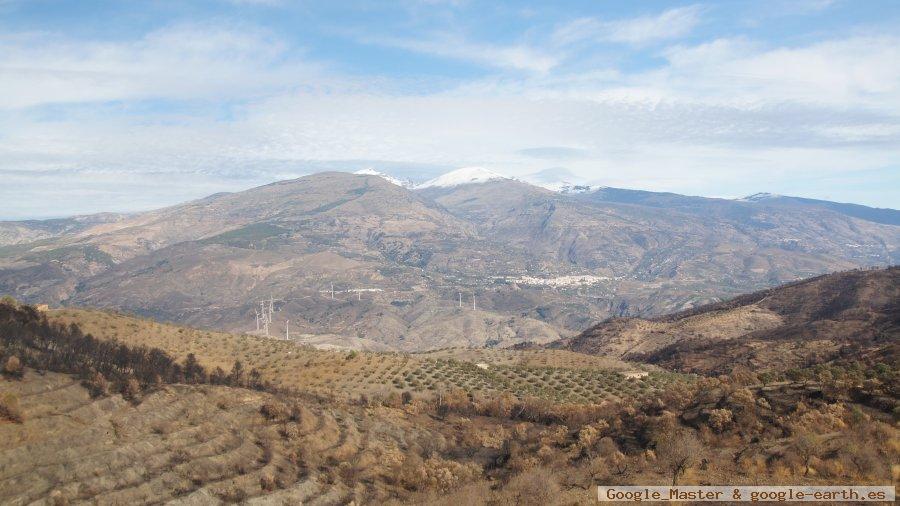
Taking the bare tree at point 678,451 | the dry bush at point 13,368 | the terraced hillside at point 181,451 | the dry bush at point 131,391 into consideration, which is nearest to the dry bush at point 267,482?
the terraced hillside at point 181,451

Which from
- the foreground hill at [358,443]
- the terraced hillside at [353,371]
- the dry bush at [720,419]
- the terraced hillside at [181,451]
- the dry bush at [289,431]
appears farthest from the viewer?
the terraced hillside at [353,371]

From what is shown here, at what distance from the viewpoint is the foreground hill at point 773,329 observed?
219 feet

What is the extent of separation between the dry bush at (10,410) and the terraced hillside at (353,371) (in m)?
20.4

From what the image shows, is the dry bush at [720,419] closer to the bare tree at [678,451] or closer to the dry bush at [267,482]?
the bare tree at [678,451]

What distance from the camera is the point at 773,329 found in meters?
96.6

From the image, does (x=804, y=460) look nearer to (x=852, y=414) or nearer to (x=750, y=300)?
(x=852, y=414)

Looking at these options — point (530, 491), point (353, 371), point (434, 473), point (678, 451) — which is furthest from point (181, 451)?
point (353, 371)

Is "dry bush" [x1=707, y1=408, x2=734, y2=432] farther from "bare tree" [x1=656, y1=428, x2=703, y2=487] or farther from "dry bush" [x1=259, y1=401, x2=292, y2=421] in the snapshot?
"dry bush" [x1=259, y1=401, x2=292, y2=421]

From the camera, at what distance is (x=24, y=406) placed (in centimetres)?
1652

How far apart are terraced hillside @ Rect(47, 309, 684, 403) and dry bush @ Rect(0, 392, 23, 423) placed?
802 inches

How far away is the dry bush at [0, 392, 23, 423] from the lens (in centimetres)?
1577

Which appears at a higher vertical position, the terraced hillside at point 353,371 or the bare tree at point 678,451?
the bare tree at point 678,451

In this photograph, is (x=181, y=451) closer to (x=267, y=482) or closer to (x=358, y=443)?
(x=267, y=482)

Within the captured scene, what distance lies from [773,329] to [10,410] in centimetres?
10372
